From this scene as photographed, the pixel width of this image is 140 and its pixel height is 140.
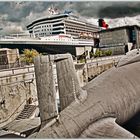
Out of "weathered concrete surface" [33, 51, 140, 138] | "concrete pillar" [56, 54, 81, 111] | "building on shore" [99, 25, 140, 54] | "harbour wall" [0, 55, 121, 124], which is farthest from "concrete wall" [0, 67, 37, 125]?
"building on shore" [99, 25, 140, 54]

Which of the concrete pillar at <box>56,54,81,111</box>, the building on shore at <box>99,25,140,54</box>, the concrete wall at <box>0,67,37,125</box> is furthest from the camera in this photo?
the building on shore at <box>99,25,140,54</box>

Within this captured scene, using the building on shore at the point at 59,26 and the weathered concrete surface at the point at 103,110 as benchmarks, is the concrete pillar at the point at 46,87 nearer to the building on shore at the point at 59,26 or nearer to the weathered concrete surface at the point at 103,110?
the weathered concrete surface at the point at 103,110

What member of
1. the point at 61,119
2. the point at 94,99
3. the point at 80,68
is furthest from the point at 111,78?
the point at 80,68

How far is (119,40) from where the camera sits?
6281cm

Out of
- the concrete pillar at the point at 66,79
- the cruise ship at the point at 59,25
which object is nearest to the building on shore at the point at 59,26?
the cruise ship at the point at 59,25

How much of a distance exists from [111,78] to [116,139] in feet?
10.8

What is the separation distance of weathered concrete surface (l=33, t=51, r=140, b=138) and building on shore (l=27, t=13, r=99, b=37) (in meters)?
77.1

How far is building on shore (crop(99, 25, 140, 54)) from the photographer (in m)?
62.0

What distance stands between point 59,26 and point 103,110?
267ft

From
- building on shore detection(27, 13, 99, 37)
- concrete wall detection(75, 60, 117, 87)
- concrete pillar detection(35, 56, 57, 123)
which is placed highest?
building on shore detection(27, 13, 99, 37)

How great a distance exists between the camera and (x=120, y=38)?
63094 mm

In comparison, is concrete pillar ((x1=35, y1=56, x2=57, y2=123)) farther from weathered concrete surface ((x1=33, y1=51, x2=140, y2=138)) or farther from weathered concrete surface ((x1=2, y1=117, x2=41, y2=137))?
weathered concrete surface ((x1=2, y1=117, x2=41, y2=137))

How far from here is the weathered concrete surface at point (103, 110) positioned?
8.40m

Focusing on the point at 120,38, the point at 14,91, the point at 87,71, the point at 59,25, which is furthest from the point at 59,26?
the point at 14,91
